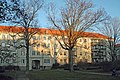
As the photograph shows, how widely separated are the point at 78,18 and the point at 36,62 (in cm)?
5178

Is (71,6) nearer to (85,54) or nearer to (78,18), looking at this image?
(78,18)

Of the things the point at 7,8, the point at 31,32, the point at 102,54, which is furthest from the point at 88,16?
the point at 102,54

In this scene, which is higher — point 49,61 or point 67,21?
point 67,21

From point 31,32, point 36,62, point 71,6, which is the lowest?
point 36,62

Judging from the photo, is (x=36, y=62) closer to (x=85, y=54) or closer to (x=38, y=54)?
(x=38, y=54)

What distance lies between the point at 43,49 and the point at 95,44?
2985 centimetres

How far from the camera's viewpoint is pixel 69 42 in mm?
46656

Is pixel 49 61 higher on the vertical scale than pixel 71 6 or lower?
lower

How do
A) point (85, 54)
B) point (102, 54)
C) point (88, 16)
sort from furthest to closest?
point (102, 54) → point (85, 54) → point (88, 16)

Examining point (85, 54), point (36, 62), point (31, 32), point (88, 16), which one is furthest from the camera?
point (85, 54)

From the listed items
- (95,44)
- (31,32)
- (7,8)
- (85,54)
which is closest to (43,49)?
(85,54)

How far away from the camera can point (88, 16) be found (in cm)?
4506

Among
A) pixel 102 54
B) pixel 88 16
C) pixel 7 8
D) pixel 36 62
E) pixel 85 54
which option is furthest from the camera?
pixel 102 54

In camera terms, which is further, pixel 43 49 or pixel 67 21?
pixel 43 49
